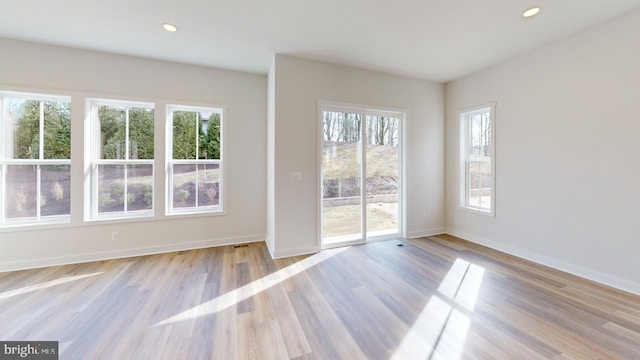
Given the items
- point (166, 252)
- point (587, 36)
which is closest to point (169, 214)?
point (166, 252)

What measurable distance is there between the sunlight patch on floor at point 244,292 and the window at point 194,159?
1.68 m

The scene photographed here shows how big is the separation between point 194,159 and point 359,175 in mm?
2688

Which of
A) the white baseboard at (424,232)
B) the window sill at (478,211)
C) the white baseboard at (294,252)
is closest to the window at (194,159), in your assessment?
the white baseboard at (294,252)

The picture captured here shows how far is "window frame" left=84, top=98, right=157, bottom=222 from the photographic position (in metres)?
3.30

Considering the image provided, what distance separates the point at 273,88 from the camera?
3430mm

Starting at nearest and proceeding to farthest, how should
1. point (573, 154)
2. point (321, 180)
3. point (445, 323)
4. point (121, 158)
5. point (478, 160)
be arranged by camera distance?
point (445, 323), point (573, 154), point (121, 158), point (321, 180), point (478, 160)

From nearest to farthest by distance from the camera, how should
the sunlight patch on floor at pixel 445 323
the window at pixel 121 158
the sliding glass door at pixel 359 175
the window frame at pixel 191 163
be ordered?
the sunlight patch on floor at pixel 445 323
the window at pixel 121 158
the window frame at pixel 191 163
the sliding glass door at pixel 359 175

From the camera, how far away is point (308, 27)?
8.93 ft

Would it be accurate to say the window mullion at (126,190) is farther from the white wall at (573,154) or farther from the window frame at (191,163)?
the white wall at (573,154)

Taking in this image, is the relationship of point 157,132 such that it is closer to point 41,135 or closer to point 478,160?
point 41,135

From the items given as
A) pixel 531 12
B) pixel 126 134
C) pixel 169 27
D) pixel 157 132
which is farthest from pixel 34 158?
pixel 531 12

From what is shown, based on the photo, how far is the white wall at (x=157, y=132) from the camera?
9.93 ft

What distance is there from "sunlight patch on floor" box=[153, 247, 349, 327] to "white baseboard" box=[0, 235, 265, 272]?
50.2 inches

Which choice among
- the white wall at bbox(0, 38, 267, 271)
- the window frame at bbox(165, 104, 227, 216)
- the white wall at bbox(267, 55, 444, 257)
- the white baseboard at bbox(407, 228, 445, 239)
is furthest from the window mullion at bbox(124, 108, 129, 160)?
the white baseboard at bbox(407, 228, 445, 239)
